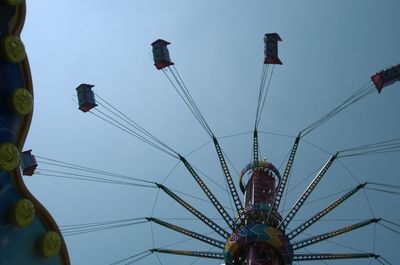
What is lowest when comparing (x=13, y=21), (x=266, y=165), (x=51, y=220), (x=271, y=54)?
(x=51, y=220)

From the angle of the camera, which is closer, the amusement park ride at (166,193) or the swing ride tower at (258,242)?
the amusement park ride at (166,193)

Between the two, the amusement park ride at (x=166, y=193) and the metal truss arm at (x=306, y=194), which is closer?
the amusement park ride at (x=166, y=193)

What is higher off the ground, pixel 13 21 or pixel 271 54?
pixel 271 54

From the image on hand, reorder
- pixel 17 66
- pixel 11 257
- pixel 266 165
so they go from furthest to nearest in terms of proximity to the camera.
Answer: pixel 266 165
pixel 17 66
pixel 11 257

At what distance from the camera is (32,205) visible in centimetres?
1362

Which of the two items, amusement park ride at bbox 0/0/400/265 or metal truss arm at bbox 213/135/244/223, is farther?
metal truss arm at bbox 213/135/244/223

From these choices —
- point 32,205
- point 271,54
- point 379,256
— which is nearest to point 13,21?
point 32,205

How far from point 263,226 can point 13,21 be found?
15115mm

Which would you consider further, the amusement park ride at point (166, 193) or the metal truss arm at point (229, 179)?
the metal truss arm at point (229, 179)

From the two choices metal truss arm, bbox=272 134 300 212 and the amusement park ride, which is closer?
the amusement park ride

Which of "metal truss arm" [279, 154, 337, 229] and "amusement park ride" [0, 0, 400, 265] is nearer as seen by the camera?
"amusement park ride" [0, 0, 400, 265]

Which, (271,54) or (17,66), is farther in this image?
(271,54)

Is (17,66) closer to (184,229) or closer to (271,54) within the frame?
(184,229)

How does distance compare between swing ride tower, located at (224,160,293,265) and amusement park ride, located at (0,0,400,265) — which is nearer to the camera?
amusement park ride, located at (0,0,400,265)
